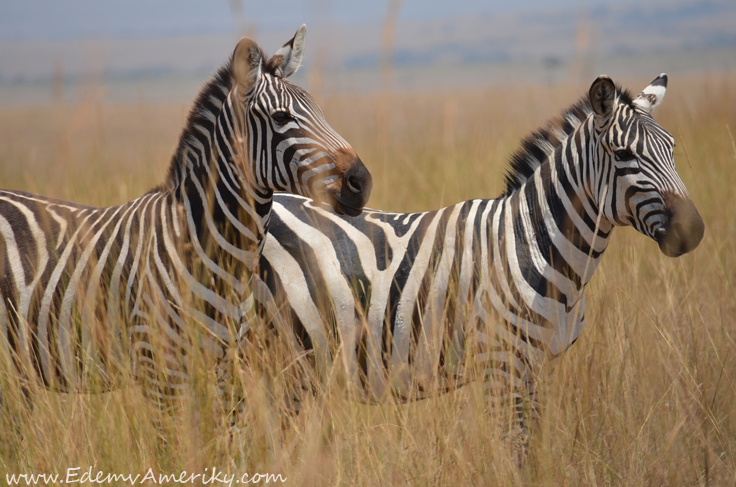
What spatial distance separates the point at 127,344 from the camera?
281 cm

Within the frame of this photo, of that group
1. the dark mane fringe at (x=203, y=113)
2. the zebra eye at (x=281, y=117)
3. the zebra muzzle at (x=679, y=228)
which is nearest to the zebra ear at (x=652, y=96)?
the zebra muzzle at (x=679, y=228)

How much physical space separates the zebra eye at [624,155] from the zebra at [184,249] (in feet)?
3.92

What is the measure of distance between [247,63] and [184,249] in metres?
0.93

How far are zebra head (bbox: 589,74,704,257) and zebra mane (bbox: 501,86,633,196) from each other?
322mm

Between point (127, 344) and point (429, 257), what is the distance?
5.19ft

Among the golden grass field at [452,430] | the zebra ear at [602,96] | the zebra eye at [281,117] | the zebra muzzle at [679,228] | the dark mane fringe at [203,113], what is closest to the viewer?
the golden grass field at [452,430]

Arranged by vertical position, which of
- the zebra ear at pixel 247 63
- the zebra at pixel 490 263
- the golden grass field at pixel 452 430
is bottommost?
the golden grass field at pixel 452 430

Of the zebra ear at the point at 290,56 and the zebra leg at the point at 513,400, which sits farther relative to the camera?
the zebra ear at the point at 290,56

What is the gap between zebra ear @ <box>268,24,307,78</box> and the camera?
9.64ft

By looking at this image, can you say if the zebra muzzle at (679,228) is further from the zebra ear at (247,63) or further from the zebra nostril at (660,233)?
the zebra ear at (247,63)

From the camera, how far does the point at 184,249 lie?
9.28 ft

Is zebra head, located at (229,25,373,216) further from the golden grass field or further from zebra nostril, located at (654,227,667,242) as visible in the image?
zebra nostril, located at (654,227,667,242)

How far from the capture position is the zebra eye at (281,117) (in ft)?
8.95

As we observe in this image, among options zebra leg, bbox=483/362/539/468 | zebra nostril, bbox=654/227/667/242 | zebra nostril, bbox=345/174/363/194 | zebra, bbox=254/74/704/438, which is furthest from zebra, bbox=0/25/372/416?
zebra nostril, bbox=654/227/667/242
